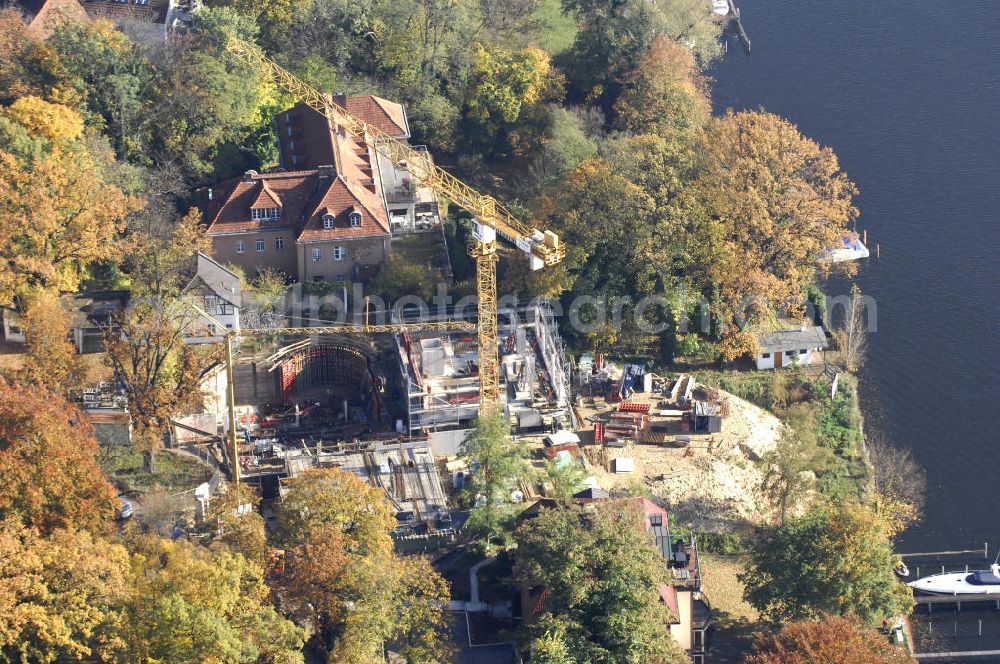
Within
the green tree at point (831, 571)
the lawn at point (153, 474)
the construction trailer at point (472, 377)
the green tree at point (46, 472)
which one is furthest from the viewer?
the construction trailer at point (472, 377)

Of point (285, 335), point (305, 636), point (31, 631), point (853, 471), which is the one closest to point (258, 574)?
point (305, 636)

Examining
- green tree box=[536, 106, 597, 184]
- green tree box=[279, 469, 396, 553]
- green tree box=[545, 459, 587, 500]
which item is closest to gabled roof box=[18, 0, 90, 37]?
green tree box=[536, 106, 597, 184]

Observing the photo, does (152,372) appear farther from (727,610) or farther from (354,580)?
(727,610)

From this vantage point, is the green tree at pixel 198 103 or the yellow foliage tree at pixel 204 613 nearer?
the yellow foliage tree at pixel 204 613

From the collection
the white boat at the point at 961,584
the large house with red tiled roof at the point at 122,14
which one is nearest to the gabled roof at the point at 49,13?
the large house with red tiled roof at the point at 122,14

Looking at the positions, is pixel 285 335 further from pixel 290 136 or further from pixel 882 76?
pixel 882 76

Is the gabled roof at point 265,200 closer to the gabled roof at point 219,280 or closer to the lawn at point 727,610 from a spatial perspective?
the gabled roof at point 219,280
